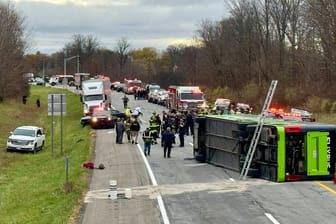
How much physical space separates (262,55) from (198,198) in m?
55.1

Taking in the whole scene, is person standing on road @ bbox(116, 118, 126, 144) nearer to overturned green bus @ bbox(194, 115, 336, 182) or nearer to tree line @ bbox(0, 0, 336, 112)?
overturned green bus @ bbox(194, 115, 336, 182)

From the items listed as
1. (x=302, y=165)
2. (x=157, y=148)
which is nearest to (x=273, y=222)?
(x=302, y=165)

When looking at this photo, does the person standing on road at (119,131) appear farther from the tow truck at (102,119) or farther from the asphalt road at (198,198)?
the tow truck at (102,119)

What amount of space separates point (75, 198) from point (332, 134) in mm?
8819

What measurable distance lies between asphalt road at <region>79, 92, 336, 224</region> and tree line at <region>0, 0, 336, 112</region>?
26289 mm

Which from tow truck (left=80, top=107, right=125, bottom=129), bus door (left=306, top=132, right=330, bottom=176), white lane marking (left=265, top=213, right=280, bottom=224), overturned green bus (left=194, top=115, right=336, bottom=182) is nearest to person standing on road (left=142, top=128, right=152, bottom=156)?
overturned green bus (left=194, top=115, right=336, bottom=182)

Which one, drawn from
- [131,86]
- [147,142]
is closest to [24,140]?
[147,142]

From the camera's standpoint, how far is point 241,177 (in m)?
22.2

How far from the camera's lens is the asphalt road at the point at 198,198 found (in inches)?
631

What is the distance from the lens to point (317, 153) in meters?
21.2

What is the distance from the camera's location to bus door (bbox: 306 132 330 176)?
69.1 feet

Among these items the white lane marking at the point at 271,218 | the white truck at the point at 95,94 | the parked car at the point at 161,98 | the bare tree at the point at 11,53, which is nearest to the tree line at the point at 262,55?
the bare tree at the point at 11,53

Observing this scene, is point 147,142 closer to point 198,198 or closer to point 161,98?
point 198,198

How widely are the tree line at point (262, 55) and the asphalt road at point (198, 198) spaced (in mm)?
26289
